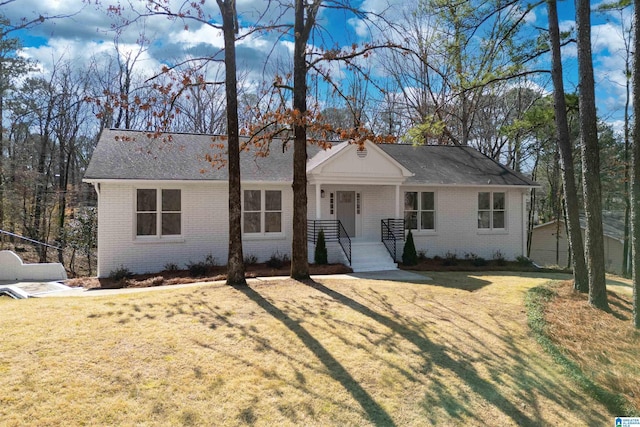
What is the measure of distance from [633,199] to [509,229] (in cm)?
1006

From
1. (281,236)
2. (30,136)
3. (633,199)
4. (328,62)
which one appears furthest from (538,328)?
(30,136)

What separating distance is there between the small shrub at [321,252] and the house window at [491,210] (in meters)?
7.67

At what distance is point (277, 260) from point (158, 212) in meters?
4.30

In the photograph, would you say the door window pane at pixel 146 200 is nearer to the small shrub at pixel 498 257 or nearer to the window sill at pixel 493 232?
the window sill at pixel 493 232

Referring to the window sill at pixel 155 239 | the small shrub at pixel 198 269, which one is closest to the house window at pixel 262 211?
the small shrub at pixel 198 269

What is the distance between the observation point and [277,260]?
13.8 meters

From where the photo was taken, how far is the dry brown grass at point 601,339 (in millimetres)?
5605

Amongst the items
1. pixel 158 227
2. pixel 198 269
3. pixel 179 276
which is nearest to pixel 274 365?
pixel 179 276

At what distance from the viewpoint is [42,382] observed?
15.0ft

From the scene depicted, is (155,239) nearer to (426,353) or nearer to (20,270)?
(20,270)

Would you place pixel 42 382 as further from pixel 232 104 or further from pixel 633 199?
pixel 633 199

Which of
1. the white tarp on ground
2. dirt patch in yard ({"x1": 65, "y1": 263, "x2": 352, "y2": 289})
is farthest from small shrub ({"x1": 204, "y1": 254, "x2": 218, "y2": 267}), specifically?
the white tarp on ground

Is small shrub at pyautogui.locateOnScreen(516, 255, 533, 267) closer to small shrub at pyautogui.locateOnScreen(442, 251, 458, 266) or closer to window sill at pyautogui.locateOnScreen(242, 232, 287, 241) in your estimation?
small shrub at pyautogui.locateOnScreen(442, 251, 458, 266)

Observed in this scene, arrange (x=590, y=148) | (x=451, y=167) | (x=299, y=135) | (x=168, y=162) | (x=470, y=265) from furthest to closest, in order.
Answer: (x=451, y=167) → (x=470, y=265) → (x=168, y=162) → (x=299, y=135) → (x=590, y=148)
